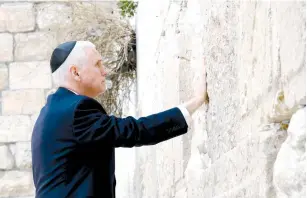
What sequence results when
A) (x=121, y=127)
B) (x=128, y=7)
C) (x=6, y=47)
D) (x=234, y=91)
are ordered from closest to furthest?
(x=234, y=91) → (x=121, y=127) → (x=128, y=7) → (x=6, y=47)

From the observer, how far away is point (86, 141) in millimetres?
1921

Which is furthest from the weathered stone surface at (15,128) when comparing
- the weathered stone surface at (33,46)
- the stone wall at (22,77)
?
the weathered stone surface at (33,46)

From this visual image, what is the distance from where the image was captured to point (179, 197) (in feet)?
8.17

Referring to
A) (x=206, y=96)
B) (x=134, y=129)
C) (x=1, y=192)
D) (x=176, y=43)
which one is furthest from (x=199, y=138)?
(x=1, y=192)

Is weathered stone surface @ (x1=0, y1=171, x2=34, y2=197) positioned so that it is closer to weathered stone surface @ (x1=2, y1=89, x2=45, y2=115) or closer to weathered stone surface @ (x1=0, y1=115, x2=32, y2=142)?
weathered stone surface @ (x1=0, y1=115, x2=32, y2=142)

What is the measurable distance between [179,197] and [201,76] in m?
0.57

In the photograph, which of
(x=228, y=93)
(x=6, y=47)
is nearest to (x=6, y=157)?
(x=6, y=47)

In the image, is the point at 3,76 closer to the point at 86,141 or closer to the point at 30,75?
the point at 30,75

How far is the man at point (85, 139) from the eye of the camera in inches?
75.8

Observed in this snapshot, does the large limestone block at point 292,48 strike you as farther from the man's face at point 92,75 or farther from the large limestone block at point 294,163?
the man's face at point 92,75

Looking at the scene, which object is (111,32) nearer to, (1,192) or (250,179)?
(1,192)

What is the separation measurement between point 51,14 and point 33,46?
340mm

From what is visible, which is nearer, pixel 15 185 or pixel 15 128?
pixel 15 185

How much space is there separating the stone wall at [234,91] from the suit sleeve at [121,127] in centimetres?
11
